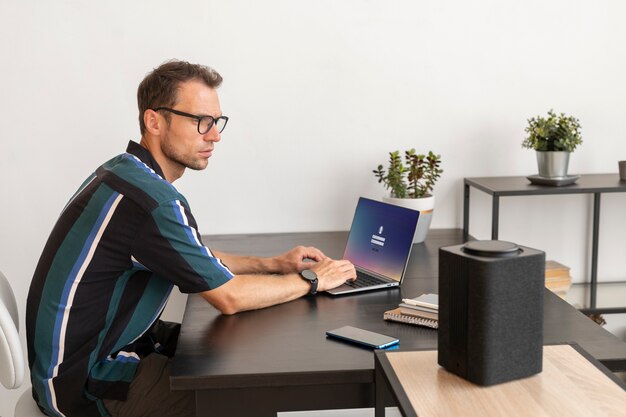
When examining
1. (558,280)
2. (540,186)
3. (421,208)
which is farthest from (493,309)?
(558,280)

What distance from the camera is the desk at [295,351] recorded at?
1.69 meters

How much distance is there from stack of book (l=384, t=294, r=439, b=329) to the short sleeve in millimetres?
454

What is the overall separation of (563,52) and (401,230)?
1284 millimetres

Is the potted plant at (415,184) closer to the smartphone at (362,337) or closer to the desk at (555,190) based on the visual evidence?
the desk at (555,190)

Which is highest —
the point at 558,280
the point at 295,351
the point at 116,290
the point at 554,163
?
the point at 554,163

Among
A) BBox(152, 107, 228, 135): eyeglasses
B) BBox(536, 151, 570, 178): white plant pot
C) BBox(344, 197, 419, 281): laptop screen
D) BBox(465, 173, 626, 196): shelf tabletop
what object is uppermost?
BBox(152, 107, 228, 135): eyeglasses

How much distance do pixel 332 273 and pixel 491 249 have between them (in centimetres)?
91

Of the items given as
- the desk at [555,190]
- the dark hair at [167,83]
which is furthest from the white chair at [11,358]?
the desk at [555,190]

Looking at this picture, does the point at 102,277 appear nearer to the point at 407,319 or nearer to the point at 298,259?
the point at 298,259

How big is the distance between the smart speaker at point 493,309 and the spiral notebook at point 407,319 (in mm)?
450

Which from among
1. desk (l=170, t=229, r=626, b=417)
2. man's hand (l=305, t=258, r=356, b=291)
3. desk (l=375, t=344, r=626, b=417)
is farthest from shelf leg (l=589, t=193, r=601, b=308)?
desk (l=375, t=344, r=626, b=417)

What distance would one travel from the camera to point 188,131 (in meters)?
2.27

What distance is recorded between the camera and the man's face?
2.26 m

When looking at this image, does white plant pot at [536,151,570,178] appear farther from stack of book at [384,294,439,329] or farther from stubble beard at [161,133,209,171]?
stubble beard at [161,133,209,171]
